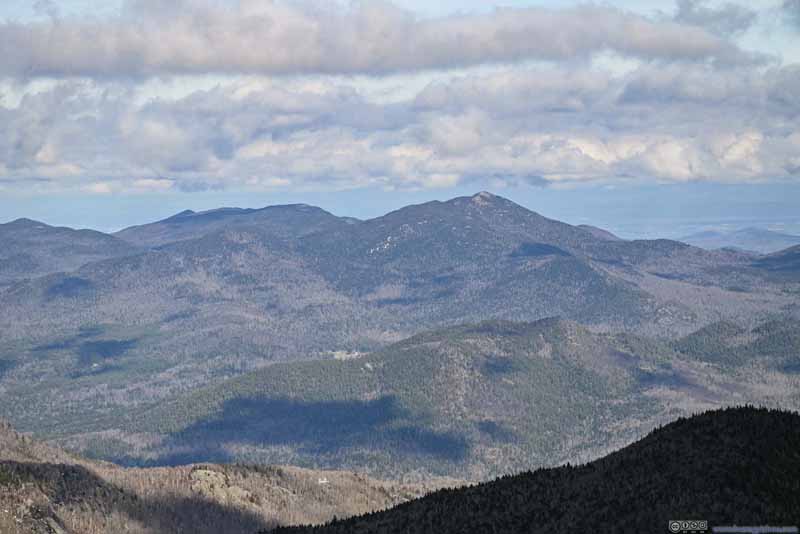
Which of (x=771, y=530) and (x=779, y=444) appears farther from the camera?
(x=779, y=444)

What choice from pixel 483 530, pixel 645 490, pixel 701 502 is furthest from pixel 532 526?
pixel 701 502

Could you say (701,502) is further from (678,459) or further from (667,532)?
(678,459)

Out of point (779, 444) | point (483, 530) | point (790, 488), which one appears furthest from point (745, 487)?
point (483, 530)

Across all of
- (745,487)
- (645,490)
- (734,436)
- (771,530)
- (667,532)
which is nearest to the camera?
(771,530)

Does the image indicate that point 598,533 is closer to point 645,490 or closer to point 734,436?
point 645,490

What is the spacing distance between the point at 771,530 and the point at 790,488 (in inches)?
900

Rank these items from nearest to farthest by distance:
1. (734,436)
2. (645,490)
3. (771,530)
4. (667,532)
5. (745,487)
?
(771,530), (667,532), (745,487), (645,490), (734,436)

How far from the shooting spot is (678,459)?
186375 mm

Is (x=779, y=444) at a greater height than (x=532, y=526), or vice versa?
(x=779, y=444)

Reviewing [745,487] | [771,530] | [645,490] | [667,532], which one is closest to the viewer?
[771,530]

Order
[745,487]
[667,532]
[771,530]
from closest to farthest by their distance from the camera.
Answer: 1. [771,530]
2. [667,532]
3. [745,487]

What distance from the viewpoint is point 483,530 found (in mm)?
191375

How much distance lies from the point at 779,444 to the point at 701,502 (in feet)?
90.9

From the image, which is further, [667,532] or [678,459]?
[678,459]
